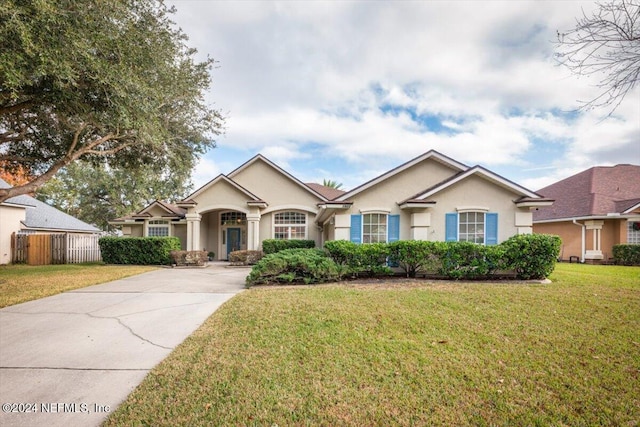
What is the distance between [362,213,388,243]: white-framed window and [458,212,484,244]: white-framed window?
3000mm

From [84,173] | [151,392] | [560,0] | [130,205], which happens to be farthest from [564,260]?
[84,173]

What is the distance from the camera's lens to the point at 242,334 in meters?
5.19

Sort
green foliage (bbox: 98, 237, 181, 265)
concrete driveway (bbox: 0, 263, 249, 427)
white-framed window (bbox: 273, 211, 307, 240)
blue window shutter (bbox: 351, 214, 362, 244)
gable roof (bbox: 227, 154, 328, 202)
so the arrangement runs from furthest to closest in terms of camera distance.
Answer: gable roof (bbox: 227, 154, 328, 202)
white-framed window (bbox: 273, 211, 307, 240)
green foliage (bbox: 98, 237, 181, 265)
blue window shutter (bbox: 351, 214, 362, 244)
concrete driveway (bbox: 0, 263, 249, 427)

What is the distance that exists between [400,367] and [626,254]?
21171 millimetres

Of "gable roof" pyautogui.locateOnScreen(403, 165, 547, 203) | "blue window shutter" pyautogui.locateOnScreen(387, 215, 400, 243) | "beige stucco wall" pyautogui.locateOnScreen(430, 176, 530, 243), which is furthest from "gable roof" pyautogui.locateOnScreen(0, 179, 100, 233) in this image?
A: "beige stucco wall" pyautogui.locateOnScreen(430, 176, 530, 243)

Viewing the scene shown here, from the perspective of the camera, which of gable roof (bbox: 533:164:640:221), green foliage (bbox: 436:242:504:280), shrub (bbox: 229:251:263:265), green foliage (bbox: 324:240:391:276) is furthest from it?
gable roof (bbox: 533:164:640:221)

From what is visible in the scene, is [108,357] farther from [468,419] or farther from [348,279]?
[348,279]

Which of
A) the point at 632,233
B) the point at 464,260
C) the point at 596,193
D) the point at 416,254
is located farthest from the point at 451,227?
the point at 596,193

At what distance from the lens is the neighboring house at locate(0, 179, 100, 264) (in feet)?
59.1

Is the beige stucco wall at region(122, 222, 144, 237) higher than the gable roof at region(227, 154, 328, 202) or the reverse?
the reverse

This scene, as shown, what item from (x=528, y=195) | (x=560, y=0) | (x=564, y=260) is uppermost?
(x=560, y=0)

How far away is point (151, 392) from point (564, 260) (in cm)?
2532

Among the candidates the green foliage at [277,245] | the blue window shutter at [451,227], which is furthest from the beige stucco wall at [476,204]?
the green foliage at [277,245]

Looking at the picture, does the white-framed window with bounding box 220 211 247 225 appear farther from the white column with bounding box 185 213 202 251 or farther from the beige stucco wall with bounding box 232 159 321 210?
the white column with bounding box 185 213 202 251
